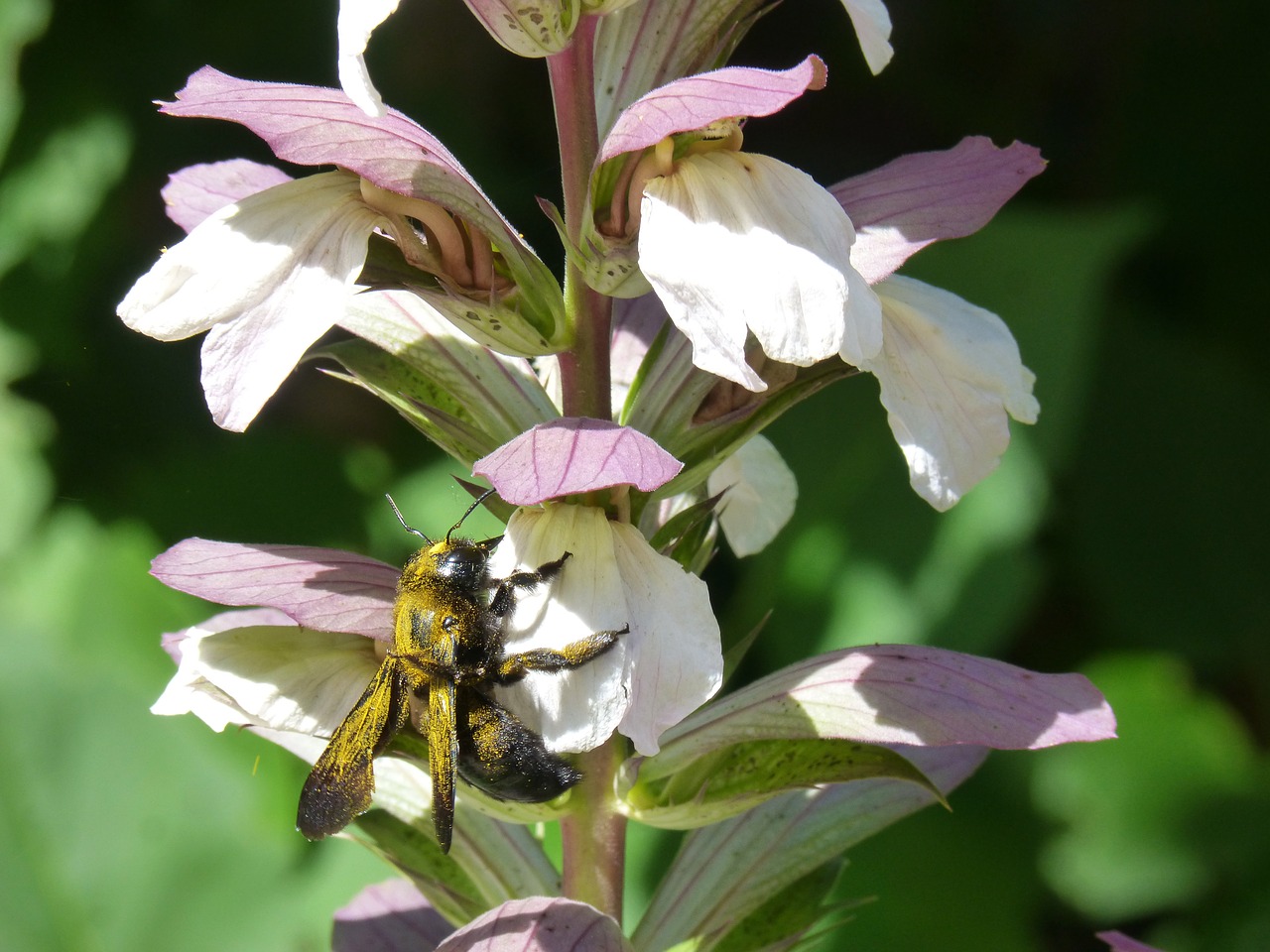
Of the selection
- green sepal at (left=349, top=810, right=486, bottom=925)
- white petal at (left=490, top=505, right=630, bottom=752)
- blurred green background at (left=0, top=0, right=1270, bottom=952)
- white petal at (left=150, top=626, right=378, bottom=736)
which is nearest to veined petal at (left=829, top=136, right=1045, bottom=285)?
white petal at (left=490, top=505, right=630, bottom=752)

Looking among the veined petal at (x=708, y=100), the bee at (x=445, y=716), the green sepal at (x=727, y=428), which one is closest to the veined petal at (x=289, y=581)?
the bee at (x=445, y=716)

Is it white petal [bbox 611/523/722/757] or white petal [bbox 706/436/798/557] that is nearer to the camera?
white petal [bbox 611/523/722/757]

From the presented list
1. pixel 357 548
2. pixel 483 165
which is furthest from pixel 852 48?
pixel 357 548

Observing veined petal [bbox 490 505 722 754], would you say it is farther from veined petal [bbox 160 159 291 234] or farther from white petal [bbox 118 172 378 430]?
veined petal [bbox 160 159 291 234]

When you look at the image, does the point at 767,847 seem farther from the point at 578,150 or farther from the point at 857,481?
the point at 857,481

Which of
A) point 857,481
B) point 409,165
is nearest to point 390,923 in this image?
point 409,165

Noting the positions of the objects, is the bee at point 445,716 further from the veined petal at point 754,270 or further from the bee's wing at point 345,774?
the veined petal at point 754,270
